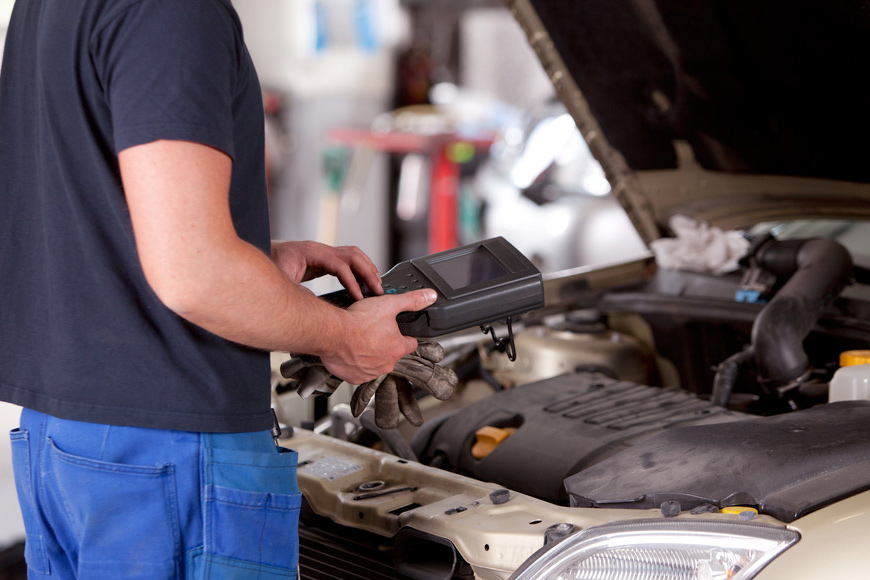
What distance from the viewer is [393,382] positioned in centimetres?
130

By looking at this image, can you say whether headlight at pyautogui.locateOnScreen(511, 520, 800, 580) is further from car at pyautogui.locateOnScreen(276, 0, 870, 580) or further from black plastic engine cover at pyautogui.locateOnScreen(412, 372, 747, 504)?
black plastic engine cover at pyautogui.locateOnScreen(412, 372, 747, 504)

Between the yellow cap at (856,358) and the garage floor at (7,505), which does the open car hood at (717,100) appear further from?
the garage floor at (7,505)

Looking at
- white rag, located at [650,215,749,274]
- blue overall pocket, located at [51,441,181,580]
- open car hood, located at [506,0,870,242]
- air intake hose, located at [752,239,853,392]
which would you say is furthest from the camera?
white rag, located at [650,215,749,274]

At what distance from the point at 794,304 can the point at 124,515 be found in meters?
1.27

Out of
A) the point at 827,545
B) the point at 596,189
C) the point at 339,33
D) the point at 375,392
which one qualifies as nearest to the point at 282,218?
the point at 339,33

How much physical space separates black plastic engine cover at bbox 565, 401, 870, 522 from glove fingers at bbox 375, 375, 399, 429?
263mm

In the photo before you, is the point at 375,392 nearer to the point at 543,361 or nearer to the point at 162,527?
the point at 162,527

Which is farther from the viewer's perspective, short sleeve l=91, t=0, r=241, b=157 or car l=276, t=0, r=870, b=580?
car l=276, t=0, r=870, b=580

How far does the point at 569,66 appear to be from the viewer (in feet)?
6.57

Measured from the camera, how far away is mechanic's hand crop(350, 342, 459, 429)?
1.25 m

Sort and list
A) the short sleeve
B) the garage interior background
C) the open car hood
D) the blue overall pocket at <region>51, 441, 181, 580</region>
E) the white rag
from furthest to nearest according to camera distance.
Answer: the garage interior background, the white rag, the open car hood, the blue overall pocket at <region>51, 441, 181, 580</region>, the short sleeve

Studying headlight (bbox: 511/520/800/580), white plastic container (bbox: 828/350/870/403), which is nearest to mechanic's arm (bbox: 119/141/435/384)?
headlight (bbox: 511/520/800/580)

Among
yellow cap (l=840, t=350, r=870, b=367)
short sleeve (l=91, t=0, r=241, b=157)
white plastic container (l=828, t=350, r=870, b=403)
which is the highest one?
short sleeve (l=91, t=0, r=241, b=157)

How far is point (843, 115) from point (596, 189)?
3.10 meters
